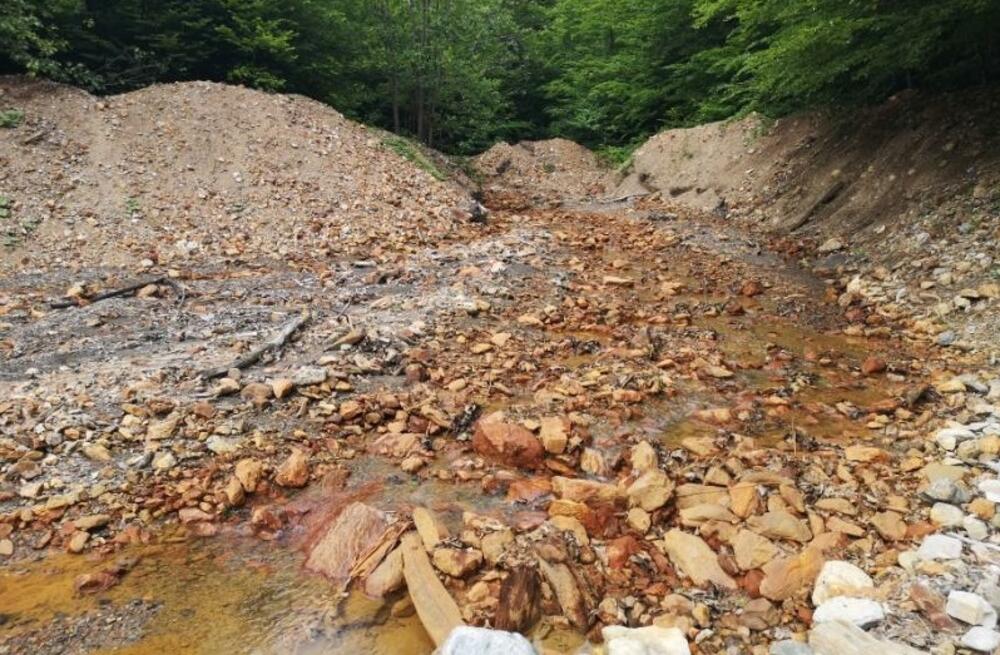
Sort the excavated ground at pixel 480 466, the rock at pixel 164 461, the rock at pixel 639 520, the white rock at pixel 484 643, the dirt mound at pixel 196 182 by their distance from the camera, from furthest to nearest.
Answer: the dirt mound at pixel 196 182
the rock at pixel 164 461
the rock at pixel 639 520
the excavated ground at pixel 480 466
the white rock at pixel 484 643

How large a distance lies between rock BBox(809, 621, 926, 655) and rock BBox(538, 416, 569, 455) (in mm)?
1963

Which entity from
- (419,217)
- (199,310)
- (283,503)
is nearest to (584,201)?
(419,217)

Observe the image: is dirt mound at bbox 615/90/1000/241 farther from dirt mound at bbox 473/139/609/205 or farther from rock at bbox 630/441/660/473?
rock at bbox 630/441/660/473

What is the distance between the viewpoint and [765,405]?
17.0 feet

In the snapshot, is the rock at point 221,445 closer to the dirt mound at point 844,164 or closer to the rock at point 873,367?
the rock at point 873,367

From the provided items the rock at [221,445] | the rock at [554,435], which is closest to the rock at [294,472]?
the rock at [221,445]

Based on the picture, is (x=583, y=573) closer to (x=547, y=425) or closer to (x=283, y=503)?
(x=547, y=425)

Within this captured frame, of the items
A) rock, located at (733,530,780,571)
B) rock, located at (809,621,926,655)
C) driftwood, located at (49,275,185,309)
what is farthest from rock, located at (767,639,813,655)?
driftwood, located at (49,275,185,309)

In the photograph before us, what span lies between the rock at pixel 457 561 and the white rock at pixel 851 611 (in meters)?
1.67

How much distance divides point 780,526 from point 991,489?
1.27 metres

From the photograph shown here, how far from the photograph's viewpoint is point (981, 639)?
102 inches

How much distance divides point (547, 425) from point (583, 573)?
143 centimetres

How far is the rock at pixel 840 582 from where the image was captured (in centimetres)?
305

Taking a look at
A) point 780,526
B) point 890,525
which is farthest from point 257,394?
point 890,525
